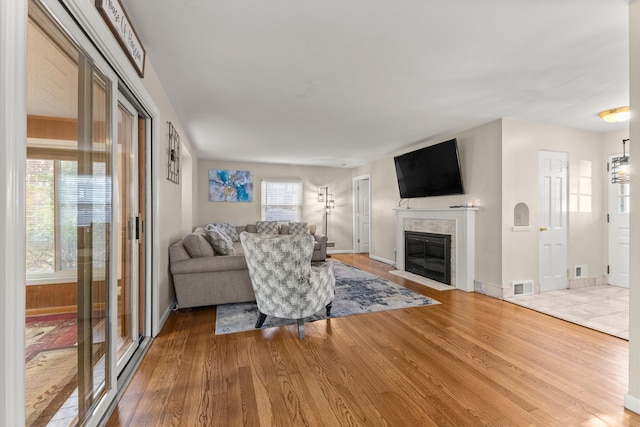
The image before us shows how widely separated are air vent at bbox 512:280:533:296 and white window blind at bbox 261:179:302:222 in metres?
4.90

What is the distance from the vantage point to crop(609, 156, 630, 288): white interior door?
416 centimetres

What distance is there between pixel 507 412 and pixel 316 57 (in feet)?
8.87

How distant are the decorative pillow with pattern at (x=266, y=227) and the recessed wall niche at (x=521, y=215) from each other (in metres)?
4.58

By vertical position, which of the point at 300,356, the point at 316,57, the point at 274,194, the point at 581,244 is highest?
the point at 316,57

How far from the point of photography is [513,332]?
8.76 feet

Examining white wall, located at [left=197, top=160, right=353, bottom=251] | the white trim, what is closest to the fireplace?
white wall, located at [left=197, top=160, right=353, bottom=251]

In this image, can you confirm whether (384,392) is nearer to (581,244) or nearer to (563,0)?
(563,0)

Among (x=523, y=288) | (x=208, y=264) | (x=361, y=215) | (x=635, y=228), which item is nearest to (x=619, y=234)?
(x=523, y=288)

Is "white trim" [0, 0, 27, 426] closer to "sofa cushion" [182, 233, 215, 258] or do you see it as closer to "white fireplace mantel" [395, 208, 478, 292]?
"sofa cushion" [182, 233, 215, 258]

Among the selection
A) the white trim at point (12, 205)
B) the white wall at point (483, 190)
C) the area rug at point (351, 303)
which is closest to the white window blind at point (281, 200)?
the area rug at point (351, 303)

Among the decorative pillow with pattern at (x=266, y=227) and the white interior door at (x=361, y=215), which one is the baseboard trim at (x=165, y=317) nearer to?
the decorative pillow with pattern at (x=266, y=227)

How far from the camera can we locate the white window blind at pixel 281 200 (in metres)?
7.18

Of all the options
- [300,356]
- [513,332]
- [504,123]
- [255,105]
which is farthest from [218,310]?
[504,123]

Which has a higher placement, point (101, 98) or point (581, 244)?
point (101, 98)
